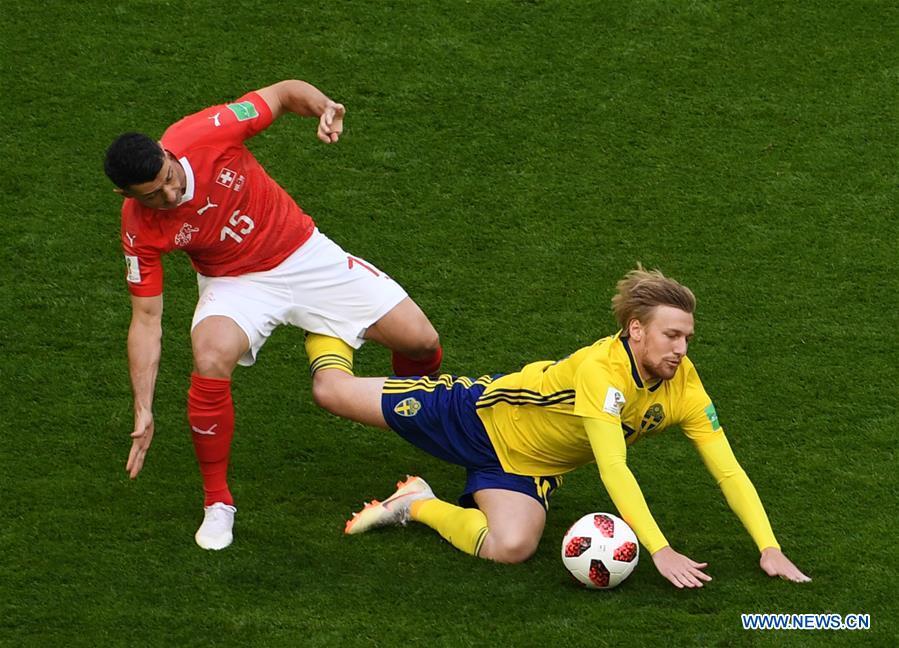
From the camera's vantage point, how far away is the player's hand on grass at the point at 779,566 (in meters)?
5.29

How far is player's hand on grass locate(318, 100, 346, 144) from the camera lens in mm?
5768

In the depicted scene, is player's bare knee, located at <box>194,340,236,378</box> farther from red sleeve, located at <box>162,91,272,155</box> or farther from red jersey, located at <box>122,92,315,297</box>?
red sleeve, located at <box>162,91,272,155</box>

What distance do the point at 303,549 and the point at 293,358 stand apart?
1.68 m

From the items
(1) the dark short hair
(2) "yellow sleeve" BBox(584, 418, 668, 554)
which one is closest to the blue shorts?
(2) "yellow sleeve" BBox(584, 418, 668, 554)

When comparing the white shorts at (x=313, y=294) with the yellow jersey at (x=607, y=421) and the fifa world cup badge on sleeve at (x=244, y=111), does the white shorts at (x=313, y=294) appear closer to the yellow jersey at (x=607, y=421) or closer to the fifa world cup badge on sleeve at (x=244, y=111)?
the fifa world cup badge on sleeve at (x=244, y=111)

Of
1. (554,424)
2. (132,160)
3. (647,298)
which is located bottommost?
(554,424)

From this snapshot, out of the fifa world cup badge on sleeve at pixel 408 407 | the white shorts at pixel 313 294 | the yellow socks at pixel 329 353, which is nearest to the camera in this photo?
the fifa world cup badge on sleeve at pixel 408 407

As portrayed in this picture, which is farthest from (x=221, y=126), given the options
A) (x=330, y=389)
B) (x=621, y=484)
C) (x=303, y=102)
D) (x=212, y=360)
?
(x=621, y=484)

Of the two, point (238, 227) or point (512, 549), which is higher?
point (238, 227)

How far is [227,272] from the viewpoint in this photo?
6.06 meters

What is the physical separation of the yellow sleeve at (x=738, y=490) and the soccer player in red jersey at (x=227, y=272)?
4.65 ft

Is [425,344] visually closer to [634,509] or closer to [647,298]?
[647,298]

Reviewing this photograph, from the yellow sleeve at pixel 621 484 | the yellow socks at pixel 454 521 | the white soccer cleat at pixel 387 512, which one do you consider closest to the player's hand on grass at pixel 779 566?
the yellow sleeve at pixel 621 484

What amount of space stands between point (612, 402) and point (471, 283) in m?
2.41
